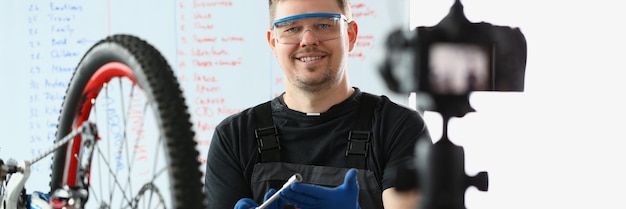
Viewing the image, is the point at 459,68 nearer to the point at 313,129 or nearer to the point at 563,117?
the point at 313,129

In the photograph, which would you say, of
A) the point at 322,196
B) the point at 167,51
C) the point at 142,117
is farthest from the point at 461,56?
the point at 167,51

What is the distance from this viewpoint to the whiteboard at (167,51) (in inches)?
74.1

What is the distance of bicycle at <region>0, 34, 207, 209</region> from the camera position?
47 centimetres

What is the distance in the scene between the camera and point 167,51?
199 cm

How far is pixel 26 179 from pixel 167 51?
136cm

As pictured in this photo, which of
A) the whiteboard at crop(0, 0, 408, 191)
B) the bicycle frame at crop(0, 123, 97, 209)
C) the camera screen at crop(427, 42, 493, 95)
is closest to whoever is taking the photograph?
the camera screen at crop(427, 42, 493, 95)

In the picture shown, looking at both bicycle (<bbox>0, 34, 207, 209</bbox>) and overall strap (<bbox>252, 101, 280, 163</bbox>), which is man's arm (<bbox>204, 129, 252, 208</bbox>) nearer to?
overall strap (<bbox>252, 101, 280, 163</bbox>)

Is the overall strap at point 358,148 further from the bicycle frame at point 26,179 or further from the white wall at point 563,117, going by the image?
the bicycle frame at point 26,179

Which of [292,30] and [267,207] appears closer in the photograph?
[267,207]

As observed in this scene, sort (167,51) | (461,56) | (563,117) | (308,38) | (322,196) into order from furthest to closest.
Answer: (167,51) → (563,117) → (308,38) → (322,196) → (461,56)

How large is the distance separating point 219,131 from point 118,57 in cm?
75

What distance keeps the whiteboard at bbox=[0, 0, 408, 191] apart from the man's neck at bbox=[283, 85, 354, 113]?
0.51 m

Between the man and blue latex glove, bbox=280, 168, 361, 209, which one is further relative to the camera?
the man

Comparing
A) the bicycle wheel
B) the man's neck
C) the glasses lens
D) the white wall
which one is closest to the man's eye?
the glasses lens
